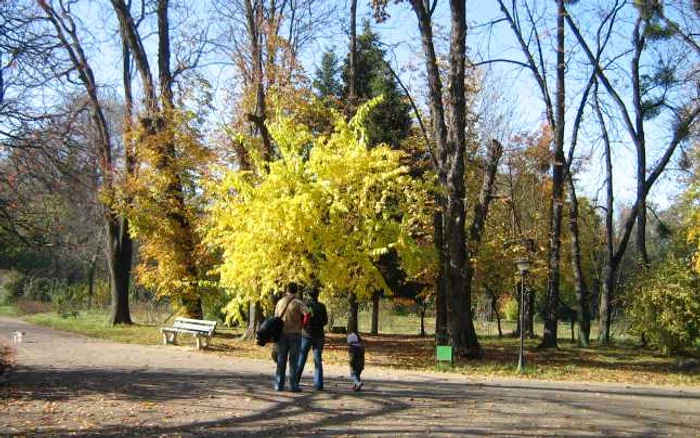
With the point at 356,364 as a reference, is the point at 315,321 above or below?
above

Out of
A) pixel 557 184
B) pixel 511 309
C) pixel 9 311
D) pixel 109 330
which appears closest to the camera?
pixel 109 330

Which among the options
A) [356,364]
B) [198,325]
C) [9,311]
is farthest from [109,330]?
[356,364]

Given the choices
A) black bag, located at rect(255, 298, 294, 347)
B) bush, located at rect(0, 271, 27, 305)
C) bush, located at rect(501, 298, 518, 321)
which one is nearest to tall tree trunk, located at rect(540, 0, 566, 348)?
black bag, located at rect(255, 298, 294, 347)

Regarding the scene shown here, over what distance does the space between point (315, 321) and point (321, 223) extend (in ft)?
17.8

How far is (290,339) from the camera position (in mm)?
10148

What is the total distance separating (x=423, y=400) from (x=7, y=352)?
31.4 feet

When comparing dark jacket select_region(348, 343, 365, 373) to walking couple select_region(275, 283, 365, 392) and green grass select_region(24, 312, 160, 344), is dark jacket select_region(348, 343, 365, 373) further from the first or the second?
green grass select_region(24, 312, 160, 344)

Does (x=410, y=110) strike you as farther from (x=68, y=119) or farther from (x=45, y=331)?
(x=68, y=119)

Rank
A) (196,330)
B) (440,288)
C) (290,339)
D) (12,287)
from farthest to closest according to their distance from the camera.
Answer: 1. (12,287)
2. (440,288)
3. (196,330)
4. (290,339)

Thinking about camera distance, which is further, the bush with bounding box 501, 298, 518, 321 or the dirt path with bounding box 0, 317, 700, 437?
the bush with bounding box 501, 298, 518, 321

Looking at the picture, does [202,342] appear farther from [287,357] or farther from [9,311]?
[9,311]

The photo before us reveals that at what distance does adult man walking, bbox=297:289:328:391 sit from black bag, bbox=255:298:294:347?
53 centimetres

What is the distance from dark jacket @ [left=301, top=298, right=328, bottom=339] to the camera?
1044 centimetres

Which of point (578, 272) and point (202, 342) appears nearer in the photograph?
point (202, 342)
